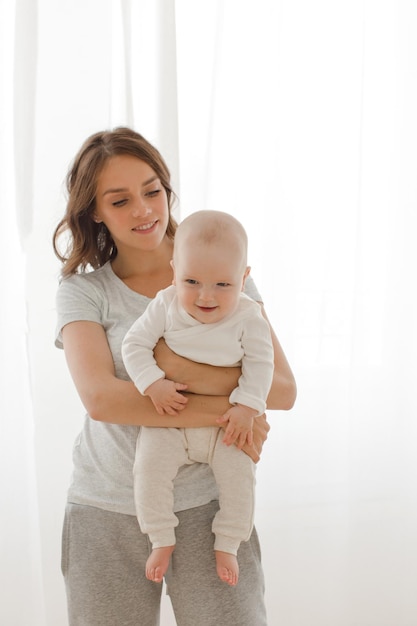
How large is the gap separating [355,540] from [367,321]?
0.78 m

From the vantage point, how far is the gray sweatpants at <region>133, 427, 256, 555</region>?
1.49m

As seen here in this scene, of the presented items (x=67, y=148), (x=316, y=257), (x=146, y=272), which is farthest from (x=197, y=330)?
(x=316, y=257)

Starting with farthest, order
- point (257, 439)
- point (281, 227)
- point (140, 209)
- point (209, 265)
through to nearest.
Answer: point (281, 227), point (140, 209), point (257, 439), point (209, 265)

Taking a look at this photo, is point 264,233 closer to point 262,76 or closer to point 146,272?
point 262,76

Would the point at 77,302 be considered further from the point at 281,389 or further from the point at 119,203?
the point at 281,389

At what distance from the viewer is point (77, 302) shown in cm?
168

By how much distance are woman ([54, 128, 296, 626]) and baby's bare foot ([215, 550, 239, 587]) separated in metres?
0.07

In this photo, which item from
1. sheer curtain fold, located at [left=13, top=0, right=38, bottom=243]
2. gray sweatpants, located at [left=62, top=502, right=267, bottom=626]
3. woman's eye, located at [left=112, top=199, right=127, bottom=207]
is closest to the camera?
gray sweatpants, located at [left=62, top=502, right=267, bottom=626]

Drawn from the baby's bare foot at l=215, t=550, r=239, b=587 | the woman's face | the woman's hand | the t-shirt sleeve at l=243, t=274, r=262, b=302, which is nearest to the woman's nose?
the woman's face

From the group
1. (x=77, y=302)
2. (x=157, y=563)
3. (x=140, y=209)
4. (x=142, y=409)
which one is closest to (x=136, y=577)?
(x=157, y=563)

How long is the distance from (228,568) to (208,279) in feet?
1.88

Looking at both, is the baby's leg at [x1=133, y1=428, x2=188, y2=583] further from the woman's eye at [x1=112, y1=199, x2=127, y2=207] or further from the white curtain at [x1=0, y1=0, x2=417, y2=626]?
the white curtain at [x1=0, y1=0, x2=417, y2=626]

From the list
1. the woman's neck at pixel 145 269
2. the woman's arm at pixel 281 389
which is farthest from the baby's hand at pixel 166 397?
the woman's neck at pixel 145 269

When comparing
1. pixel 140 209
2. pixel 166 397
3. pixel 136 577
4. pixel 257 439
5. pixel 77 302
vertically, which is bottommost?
pixel 136 577
